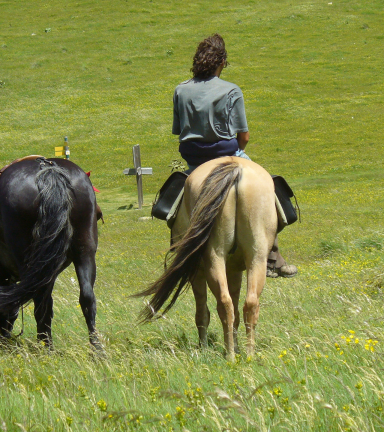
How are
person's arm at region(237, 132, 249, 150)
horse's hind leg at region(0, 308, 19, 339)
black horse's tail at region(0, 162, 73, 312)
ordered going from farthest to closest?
horse's hind leg at region(0, 308, 19, 339)
person's arm at region(237, 132, 249, 150)
black horse's tail at region(0, 162, 73, 312)

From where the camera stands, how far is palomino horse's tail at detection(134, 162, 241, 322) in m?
5.27

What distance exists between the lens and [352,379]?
3883 millimetres

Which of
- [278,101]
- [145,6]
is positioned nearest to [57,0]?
[145,6]

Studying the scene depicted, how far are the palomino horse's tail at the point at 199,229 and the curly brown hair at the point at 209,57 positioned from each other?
119 centimetres

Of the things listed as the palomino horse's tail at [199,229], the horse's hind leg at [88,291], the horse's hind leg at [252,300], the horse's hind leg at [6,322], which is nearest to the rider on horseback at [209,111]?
the palomino horse's tail at [199,229]

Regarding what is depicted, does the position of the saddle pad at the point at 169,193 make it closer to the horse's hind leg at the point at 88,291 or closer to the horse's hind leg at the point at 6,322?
the horse's hind leg at the point at 88,291

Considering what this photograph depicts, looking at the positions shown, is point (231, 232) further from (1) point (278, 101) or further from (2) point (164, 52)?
(2) point (164, 52)

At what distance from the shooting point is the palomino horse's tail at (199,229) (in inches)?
207

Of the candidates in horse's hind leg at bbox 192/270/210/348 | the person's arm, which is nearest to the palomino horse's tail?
horse's hind leg at bbox 192/270/210/348

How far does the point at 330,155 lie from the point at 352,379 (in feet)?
97.0

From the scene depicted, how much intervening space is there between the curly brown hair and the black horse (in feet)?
5.21

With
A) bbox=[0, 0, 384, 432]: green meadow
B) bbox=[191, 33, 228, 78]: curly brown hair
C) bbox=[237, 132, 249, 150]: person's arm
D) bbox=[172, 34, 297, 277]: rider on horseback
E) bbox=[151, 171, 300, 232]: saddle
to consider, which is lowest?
bbox=[0, 0, 384, 432]: green meadow

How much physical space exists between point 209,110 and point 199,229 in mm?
1330

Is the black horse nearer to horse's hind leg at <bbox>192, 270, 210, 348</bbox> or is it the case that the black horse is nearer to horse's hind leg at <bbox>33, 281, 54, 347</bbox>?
horse's hind leg at <bbox>33, 281, 54, 347</bbox>
